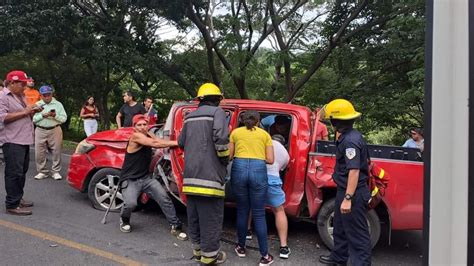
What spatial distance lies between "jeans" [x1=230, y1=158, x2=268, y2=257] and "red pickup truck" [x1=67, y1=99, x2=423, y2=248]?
0.43 meters

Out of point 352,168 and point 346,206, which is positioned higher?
point 352,168

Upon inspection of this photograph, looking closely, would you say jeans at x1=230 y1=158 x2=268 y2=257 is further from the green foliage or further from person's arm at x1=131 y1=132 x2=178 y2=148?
the green foliage

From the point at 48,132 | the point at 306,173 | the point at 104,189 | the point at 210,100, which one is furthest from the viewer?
the point at 48,132

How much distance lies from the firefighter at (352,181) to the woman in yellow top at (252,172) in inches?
29.2

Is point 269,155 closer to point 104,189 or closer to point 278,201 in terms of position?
point 278,201

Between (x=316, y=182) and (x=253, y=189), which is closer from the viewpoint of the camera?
(x=253, y=189)

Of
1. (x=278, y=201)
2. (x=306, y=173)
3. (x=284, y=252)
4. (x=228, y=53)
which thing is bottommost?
(x=284, y=252)

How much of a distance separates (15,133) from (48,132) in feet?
7.22

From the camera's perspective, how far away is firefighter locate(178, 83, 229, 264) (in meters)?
3.90

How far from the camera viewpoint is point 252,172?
13.8 feet

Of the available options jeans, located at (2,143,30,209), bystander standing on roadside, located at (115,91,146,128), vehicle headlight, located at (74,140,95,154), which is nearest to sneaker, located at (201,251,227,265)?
vehicle headlight, located at (74,140,95,154)

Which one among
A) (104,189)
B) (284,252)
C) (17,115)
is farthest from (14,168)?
(284,252)

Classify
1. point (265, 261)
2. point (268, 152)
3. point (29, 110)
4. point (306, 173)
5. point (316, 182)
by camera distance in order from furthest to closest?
point (29, 110), point (306, 173), point (316, 182), point (268, 152), point (265, 261)

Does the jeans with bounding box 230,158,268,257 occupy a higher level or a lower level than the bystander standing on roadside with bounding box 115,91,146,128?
lower
